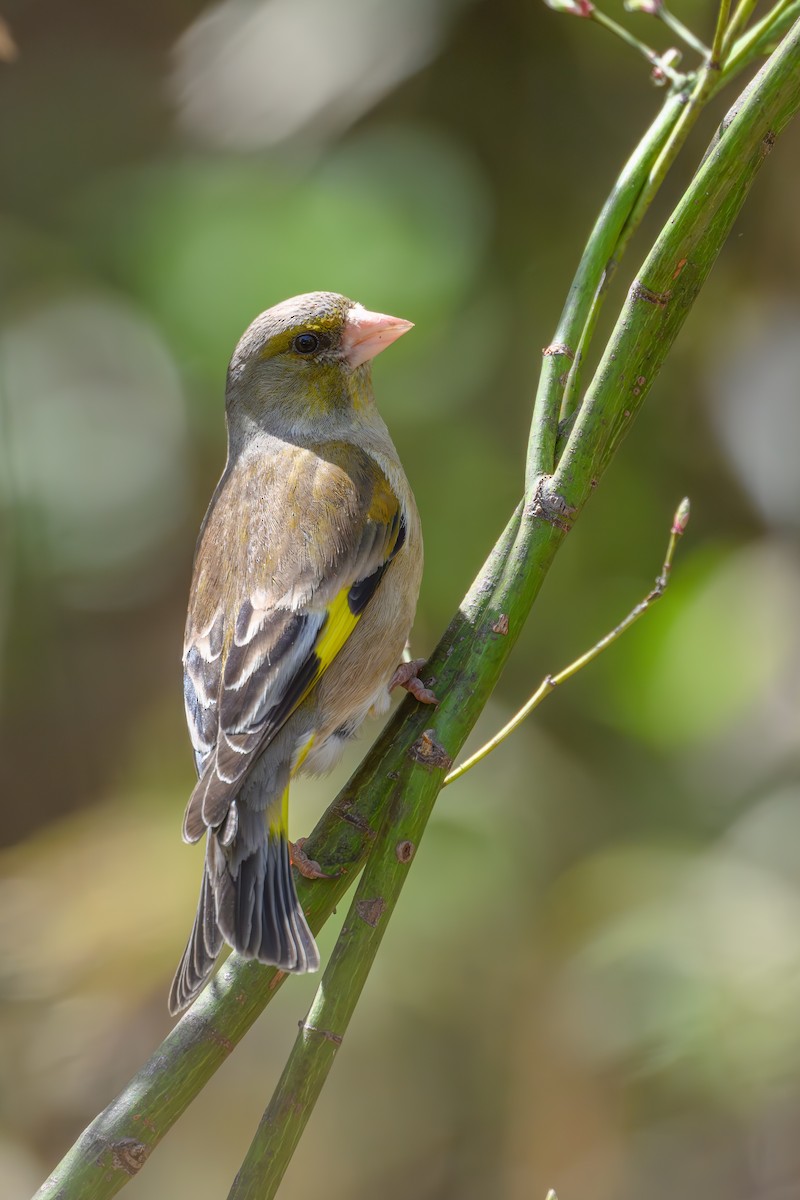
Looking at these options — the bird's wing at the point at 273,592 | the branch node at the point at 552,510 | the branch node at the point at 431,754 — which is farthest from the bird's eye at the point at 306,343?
the branch node at the point at 431,754

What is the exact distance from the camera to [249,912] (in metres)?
1.86

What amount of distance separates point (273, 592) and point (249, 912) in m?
0.73

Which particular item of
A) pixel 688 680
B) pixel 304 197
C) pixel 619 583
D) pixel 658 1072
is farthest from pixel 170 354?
pixel 658 1072

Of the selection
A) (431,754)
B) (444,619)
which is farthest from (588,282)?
(444,619)

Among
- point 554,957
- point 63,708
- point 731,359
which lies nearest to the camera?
point 554,957

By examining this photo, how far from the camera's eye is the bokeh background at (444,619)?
336 centimetres

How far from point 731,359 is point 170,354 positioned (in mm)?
1689

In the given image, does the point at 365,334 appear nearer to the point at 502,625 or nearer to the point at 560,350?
the point at 560,350

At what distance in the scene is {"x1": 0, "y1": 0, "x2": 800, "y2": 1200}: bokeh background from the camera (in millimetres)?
3363

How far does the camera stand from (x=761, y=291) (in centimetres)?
392

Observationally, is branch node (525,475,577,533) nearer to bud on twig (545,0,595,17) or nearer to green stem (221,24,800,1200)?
green stem (221,24,800,1200)

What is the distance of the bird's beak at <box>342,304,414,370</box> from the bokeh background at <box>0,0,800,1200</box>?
0.83 m

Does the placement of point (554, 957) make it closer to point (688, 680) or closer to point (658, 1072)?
point (658, 1072)

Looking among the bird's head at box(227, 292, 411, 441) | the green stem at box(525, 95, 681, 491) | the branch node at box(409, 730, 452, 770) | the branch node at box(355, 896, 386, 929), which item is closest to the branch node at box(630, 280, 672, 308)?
the green stem at box(525, 95, 681, 491)
